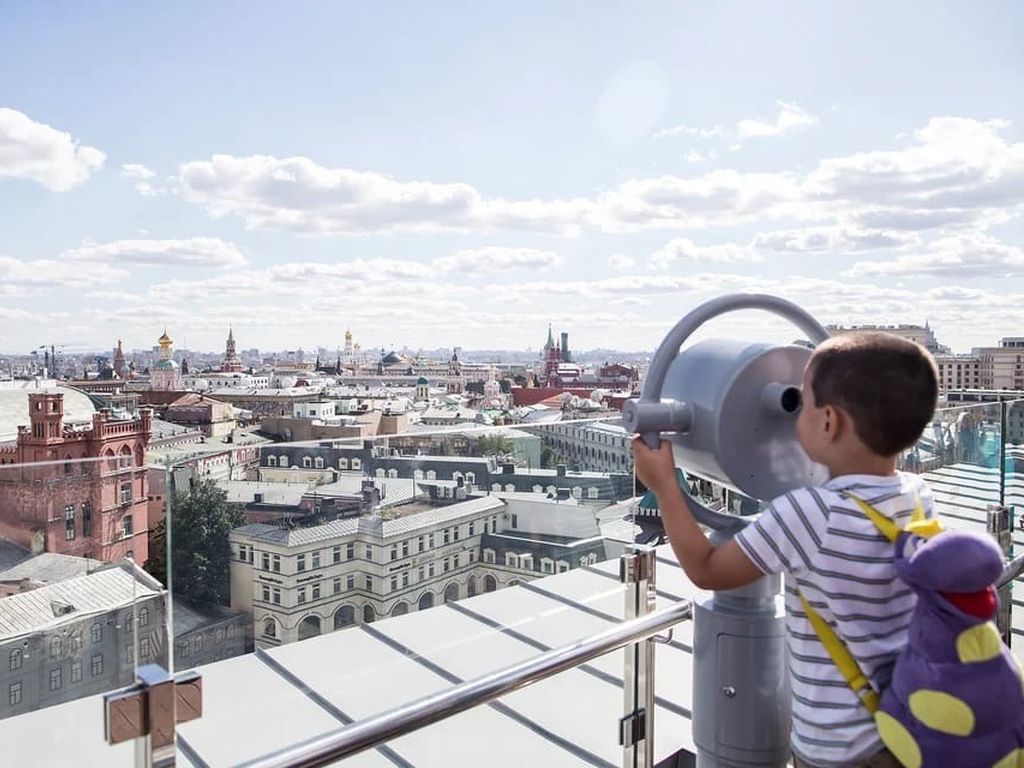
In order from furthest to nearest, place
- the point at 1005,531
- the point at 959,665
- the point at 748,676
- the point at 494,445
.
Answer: the point at 1005,531 → the point at 494,445 → the point at 748,676 → the point at 959,665

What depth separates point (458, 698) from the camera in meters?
1.08

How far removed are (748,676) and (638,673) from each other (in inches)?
13.6

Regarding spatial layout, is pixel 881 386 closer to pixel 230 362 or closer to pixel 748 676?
pixel 748 676

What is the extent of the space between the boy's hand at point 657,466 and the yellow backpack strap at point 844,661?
0.19 m

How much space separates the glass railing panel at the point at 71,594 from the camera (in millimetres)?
975

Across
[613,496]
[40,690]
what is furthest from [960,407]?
[40,690]

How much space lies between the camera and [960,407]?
2803 mm

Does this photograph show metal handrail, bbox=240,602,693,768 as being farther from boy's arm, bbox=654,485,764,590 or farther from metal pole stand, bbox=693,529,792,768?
boy's arm, bbox=654,485,764,590

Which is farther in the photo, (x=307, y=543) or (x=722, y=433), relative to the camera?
(x=307, y=543)

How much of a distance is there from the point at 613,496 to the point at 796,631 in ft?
2.72

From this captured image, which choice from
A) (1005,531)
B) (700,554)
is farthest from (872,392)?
(1005,531)

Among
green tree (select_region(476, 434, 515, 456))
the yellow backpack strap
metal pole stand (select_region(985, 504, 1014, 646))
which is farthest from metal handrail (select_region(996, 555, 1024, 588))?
the yellow backpack strap

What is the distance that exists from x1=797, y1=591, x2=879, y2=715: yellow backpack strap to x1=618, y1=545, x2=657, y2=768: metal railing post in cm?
50

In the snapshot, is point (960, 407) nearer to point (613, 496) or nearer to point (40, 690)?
point (613, 496)
